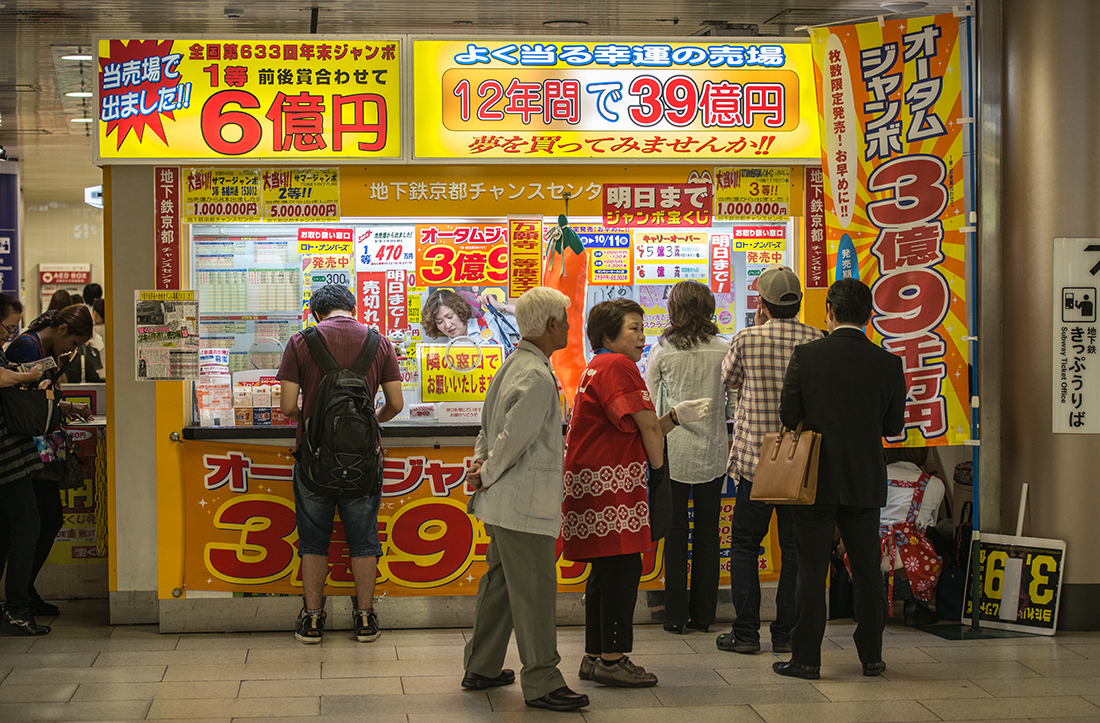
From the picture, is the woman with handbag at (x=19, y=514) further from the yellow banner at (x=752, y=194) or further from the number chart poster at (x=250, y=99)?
the yellow banner at (x=752, y=194)

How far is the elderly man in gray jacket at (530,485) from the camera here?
3795 mm

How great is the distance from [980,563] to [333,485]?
11.0 ft

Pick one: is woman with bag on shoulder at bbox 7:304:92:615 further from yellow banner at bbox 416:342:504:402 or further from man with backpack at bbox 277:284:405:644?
yellow banner at bbox 416:342:504:402

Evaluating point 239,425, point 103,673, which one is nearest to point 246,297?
point 239,425

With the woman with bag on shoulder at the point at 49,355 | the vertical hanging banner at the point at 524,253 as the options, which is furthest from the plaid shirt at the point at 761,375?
the woman with bag on shoulder at the point at 49,355

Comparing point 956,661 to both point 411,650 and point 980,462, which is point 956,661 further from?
point 411,650

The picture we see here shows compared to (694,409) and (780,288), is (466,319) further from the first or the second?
(694,409)

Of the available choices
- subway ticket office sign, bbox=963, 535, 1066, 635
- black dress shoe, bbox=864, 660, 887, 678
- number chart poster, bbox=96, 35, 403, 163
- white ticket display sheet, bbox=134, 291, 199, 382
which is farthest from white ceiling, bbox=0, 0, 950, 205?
black dress shoe, bbox=864, 660, 887, 678

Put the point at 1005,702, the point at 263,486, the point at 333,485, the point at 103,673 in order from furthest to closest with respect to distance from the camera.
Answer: the point at 263,486 → the point at 333,485 → the point at 103,673 → the point at 1005,702

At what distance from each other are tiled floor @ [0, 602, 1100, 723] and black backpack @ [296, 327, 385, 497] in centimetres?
83

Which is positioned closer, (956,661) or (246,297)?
(956,661)

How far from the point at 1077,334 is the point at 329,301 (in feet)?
12.4

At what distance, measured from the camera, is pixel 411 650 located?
4.87 metres

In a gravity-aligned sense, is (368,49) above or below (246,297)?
above
